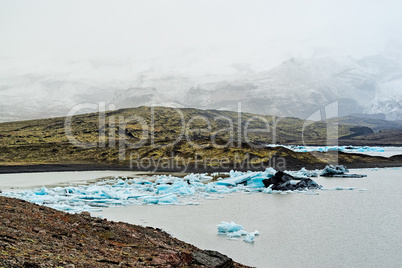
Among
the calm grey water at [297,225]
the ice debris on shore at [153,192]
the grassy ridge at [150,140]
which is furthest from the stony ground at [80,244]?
the grassy ridge at [150,140]

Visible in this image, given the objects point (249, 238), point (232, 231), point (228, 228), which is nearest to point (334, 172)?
point (232, 231)

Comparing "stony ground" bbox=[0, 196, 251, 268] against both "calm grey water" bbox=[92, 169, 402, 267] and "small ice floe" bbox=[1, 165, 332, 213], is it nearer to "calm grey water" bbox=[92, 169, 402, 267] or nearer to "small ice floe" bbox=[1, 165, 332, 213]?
"calm grey water" bbox=[92, 169, 402, 267]

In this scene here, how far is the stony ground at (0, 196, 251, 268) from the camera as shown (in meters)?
5.34

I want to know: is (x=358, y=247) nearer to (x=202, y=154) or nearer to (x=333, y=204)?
(x=333, y=204)

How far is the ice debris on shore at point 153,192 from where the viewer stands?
644 inches

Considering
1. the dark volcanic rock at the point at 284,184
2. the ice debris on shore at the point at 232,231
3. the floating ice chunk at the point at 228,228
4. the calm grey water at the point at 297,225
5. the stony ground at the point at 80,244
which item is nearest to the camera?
the stony ground at the point at 80,244

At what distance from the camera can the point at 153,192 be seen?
2053 centimetres

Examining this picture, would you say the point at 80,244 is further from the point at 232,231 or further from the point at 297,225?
the point at 297,225

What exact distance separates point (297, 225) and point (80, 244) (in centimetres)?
845

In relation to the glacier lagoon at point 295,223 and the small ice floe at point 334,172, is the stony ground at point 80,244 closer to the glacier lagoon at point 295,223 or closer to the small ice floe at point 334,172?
the glacier lagoon at point 295,223

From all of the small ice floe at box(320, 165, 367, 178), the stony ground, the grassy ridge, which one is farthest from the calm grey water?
the grassy ridge

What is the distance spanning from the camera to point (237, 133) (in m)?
102

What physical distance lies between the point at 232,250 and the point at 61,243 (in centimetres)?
457

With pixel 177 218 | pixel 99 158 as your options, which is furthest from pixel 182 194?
pixel 99 158
